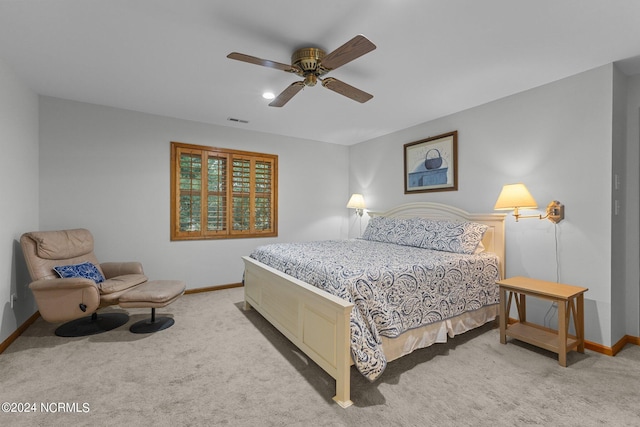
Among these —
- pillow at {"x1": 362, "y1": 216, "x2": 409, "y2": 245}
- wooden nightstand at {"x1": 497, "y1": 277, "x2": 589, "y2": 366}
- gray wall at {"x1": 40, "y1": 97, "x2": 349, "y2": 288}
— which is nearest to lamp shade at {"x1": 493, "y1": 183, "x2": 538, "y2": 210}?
wooden nightstand at {"x1": 497, "y1": 277, "x2": 589, "y2": 366}

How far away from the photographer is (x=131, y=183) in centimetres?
395

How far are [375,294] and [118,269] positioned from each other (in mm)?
2977

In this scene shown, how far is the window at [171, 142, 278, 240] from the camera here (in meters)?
4.27

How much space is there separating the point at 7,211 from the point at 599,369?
522cm

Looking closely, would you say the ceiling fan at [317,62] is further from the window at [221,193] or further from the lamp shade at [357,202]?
the lamp shade at [357,202]

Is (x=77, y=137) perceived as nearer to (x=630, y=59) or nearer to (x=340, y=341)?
(x=340, y=341)

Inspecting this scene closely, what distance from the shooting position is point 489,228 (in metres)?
3.42

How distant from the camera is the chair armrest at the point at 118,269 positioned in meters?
3.37

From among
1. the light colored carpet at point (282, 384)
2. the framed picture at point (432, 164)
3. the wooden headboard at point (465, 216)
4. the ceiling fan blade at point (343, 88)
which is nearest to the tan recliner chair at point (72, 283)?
the light colored carpet at point (282, 384)

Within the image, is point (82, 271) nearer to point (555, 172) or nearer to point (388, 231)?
point (388, 231)

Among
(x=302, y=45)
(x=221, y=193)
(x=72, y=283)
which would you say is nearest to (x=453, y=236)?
(x=302, y=45)

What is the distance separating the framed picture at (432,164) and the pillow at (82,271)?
Result: 162 inches

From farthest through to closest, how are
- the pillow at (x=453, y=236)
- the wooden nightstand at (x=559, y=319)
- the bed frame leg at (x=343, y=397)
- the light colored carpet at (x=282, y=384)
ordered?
1. the pillow at (x=453, y=236)
2. the wooden nightstand at (x=559, y=319)
3. the bed frame leg at (x=343, y=397)
4. the light colored carpet at (x=282, y=384)

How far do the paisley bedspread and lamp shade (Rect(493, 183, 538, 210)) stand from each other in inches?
23.6
